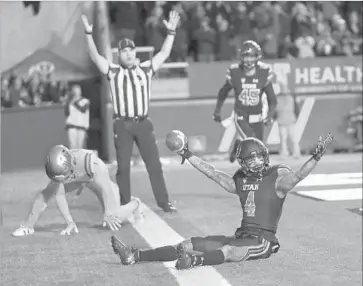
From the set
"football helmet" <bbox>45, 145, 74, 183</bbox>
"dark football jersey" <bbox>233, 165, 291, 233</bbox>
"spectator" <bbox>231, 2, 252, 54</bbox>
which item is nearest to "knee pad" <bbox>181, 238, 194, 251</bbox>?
"dark football jersey" <bbox>233, 165, 291, 233</bbox>

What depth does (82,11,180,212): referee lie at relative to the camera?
9164 mm

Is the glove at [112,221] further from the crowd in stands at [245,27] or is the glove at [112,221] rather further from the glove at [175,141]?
the crowd in stands at [245,27]

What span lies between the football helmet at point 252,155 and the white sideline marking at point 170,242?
32.5 inches

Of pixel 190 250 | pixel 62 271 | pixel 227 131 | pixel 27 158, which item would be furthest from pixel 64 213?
pixel 227 131

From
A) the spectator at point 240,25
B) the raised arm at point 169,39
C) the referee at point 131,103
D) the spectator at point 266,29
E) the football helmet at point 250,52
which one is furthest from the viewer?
the spectator at point 266,29

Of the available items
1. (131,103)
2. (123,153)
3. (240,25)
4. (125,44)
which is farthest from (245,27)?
(125,44)

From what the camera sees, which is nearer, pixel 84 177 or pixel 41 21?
pixel 84 177

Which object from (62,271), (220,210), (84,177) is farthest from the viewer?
(220,210)

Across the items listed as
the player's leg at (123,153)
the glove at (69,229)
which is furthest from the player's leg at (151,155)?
the glove at (69,229)

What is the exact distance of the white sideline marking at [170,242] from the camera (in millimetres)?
6120

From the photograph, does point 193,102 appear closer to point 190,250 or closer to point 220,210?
point 220,210

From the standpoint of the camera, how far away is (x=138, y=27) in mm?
17250

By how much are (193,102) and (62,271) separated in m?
11.3

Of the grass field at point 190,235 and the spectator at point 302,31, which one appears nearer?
the grass field at point 190,235
